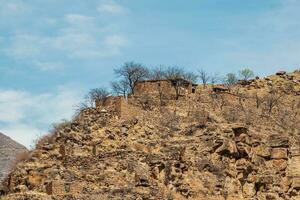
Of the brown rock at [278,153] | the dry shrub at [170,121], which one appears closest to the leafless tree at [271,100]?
the dry shrub at [170,121]

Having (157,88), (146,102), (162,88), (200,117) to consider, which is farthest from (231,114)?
(146,102)

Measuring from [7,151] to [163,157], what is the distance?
1172 cm

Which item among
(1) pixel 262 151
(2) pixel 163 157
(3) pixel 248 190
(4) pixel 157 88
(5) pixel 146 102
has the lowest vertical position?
(3) pixel 248 190

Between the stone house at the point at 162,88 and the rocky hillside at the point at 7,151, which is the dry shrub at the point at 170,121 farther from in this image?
the rocky hillside at the point at 7,151

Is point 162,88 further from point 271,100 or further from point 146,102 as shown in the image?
point 271,100

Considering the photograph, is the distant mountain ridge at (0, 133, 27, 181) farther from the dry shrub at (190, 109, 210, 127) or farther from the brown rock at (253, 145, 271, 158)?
the brown rock at (253, 145, 271, 158)

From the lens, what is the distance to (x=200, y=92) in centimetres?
6391

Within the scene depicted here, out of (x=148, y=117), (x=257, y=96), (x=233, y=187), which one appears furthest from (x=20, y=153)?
(x=257, y=96)

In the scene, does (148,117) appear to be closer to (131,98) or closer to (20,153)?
(131,98)

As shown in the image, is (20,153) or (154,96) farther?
(154,96)

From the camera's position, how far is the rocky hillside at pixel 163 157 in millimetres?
49312

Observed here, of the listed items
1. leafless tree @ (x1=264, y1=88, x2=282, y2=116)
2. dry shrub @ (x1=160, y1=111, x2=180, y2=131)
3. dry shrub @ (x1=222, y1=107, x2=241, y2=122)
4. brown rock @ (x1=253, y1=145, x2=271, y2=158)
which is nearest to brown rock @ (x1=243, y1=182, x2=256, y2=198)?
brown rock @ (x1=253, y1=145, x2=271, y2=158)

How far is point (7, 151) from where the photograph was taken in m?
59.5

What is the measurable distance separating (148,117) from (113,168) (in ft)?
26.7
